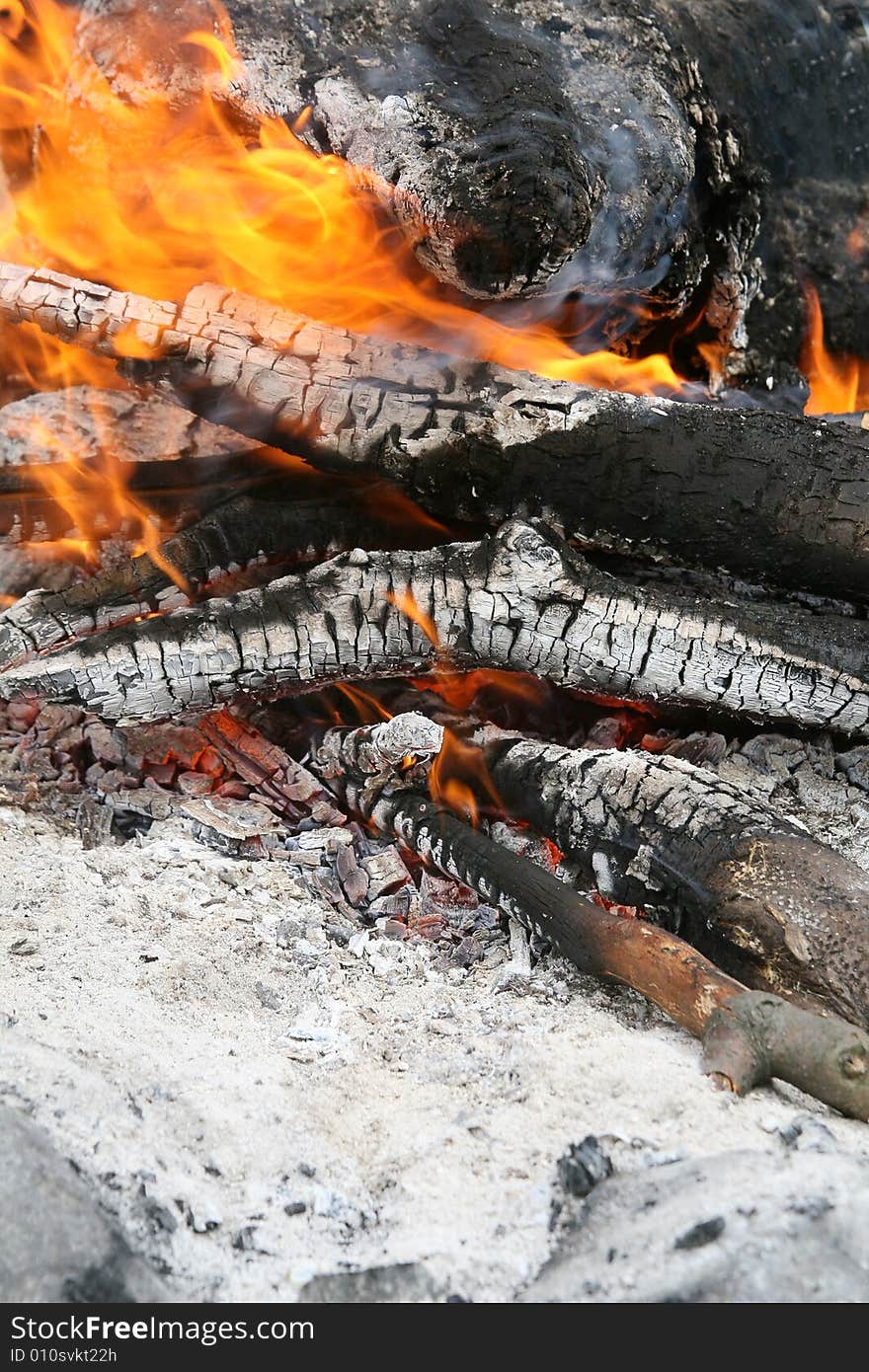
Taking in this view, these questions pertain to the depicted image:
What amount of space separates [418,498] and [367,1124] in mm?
1797

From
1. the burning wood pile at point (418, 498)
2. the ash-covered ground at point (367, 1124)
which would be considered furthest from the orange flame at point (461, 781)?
the ash-covered ground at point (367, 1124)

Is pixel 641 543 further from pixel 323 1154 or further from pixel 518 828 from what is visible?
pixel 323 1154

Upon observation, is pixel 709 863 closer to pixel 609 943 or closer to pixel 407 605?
pixel 609 943

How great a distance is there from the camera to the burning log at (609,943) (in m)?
1.69

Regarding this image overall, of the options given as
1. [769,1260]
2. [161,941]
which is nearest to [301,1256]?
[769,1260]

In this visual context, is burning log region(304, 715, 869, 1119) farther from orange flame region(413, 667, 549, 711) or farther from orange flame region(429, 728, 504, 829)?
orange flame region(413, 667, 549, 711)

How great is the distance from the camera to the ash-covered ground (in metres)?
1.36

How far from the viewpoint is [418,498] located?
3.01 metres

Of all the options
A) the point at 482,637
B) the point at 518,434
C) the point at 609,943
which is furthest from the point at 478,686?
the point at 609,943

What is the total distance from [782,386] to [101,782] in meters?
2.88

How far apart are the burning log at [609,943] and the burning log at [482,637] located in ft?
0.98

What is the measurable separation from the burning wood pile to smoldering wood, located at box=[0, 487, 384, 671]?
0.03 ft

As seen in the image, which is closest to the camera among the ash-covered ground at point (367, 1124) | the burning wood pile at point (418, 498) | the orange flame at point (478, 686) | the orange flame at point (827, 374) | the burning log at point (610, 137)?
the ash-covered ground at point (367, 1124)

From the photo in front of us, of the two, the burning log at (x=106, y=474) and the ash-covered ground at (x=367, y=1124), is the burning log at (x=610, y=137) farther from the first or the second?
the ash-covered ground at (x=367, y=1124)
